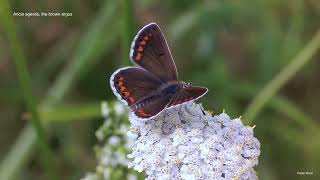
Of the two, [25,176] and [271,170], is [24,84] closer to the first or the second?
[25,176]

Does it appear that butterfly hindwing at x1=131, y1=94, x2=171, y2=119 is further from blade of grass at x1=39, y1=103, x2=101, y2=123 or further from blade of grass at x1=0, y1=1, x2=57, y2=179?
blade of grass at x1=39, y1=103, x2=101, y2=123

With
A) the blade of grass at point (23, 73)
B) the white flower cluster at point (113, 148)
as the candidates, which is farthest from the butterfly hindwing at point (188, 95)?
the blade of grass at point (23, 73)

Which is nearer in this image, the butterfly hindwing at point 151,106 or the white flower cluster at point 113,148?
the butterfly hindwing at point 151,106

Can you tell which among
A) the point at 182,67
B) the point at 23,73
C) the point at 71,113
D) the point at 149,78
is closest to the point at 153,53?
the point at 149,78

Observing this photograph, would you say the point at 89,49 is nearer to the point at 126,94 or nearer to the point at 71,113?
the point at 71,113

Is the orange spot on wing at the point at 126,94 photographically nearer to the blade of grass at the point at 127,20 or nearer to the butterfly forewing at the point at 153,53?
the butterfly forewing at the point at 153,53

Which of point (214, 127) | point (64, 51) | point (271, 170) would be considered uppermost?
point (214, 127)

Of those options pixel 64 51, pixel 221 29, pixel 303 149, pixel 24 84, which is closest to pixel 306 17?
pixel 221 29
